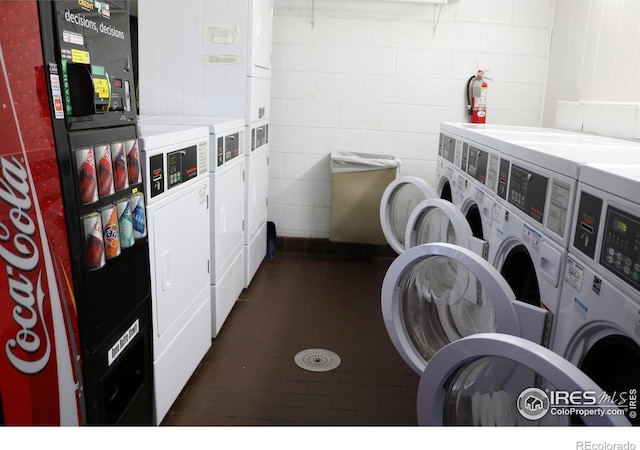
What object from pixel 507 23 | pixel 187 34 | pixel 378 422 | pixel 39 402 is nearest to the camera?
pixel 39 402

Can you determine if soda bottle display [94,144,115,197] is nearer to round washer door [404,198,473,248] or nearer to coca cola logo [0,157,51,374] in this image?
coca cola logo [0,157,51,374]

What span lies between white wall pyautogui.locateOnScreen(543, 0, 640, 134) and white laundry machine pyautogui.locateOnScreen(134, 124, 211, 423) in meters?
2.33

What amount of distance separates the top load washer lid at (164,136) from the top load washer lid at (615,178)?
4.71 ft

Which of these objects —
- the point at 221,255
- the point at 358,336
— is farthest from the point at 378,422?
the point at 221,255

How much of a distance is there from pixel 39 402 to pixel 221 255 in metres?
1.73

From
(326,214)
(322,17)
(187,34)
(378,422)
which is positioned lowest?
(378,422)

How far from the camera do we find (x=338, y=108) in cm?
459

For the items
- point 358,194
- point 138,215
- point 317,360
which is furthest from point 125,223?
point 358,194

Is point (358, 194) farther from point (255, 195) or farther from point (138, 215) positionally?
point (138, 215)

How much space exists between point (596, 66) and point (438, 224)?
1.67m

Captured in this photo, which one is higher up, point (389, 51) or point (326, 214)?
point (389, 51)

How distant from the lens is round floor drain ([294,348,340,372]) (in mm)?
2801

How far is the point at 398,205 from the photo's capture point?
4.51m
